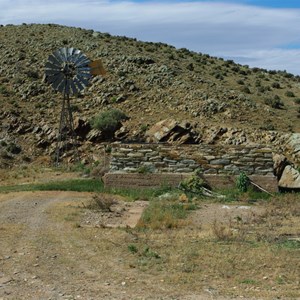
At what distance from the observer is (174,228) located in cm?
1202

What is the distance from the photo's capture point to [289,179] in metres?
18.7

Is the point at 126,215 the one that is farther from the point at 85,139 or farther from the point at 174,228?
the point at 85,139

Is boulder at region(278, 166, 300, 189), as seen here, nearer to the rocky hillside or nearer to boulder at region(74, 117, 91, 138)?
the rocky hillside

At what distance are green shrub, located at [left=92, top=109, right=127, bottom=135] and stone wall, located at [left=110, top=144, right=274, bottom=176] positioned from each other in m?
14.1

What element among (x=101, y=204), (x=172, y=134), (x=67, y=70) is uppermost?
(x=67, y=70)

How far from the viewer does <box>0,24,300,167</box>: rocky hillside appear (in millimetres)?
31547

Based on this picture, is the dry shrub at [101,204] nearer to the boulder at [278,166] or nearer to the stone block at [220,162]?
the stone block at [220,162]

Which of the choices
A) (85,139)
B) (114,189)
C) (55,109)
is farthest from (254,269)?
(55,109)

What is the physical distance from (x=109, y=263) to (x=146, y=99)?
2894cm

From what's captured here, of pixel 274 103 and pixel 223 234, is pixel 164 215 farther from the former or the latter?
pixel 274 103

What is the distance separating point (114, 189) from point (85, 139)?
51.3ft

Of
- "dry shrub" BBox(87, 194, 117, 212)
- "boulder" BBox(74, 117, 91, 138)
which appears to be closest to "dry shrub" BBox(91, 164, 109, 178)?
"dry shrub" BBox(87, 194, 117, 212)

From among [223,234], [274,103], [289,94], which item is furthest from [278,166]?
[289,94]

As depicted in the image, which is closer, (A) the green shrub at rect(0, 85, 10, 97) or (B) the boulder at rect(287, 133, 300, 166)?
(B) the boulder at rect(287, 133, 300, 166)
